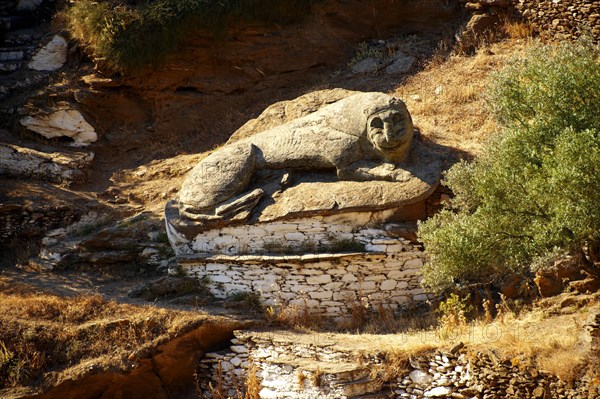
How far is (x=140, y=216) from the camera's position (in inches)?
566

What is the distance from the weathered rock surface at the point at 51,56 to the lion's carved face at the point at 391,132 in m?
9.29

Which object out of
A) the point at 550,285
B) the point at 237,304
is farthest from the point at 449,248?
the point at 237,304

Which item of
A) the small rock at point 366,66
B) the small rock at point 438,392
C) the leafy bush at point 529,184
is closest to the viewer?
the leafy bush at point 529,184

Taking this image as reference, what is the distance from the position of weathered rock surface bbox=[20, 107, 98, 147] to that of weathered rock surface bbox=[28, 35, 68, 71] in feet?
5.46

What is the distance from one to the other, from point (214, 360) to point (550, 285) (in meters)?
4.86

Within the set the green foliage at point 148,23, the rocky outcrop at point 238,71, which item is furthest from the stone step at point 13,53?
the rocky outcrop at point 238,71

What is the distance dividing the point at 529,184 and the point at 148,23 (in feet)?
34.6

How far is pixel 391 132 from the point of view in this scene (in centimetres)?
1195

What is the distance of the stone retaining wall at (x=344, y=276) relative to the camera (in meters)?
11.8

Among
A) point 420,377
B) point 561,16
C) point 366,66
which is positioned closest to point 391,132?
point 420,377

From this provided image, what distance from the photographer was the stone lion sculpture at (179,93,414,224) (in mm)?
12094

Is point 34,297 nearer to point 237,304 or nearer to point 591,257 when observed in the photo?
point 237,304

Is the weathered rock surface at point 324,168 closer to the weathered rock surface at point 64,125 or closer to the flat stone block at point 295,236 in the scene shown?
the flat stone block at point 295,236

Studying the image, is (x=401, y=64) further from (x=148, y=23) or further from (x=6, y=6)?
(x=6, y=6)
